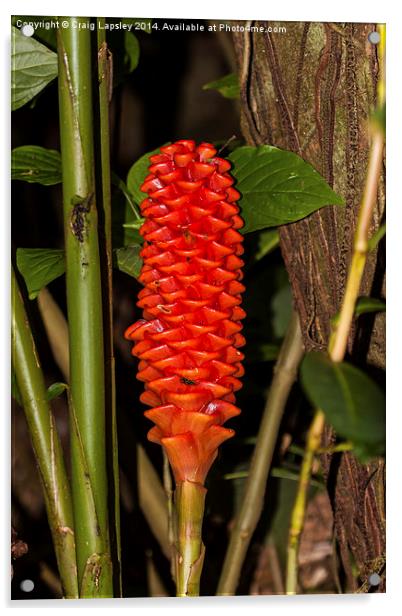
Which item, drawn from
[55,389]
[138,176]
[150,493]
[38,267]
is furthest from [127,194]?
[150,493]

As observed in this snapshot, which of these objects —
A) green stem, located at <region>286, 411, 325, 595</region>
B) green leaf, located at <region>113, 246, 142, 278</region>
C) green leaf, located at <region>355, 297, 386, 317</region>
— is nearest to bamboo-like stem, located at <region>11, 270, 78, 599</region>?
green leaf, located at <region>113, 246, 142, 278</region>

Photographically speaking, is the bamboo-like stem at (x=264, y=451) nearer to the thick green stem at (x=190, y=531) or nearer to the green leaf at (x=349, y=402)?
the thick green stem at (x=190, y=531)

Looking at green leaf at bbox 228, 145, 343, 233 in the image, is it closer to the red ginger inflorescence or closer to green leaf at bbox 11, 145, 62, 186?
the red ginger inflorescence

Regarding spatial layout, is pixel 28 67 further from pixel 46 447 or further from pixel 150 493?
pixel 150 493

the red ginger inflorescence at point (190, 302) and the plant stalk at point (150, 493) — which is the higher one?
the red ginger inflorescence at point (190, 302)

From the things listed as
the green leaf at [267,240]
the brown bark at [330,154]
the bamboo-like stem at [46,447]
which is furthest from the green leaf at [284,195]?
the bamboo-like stem at [46,447]

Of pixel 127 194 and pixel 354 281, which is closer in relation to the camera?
pixel 354 281
